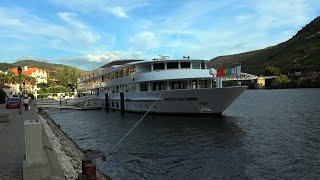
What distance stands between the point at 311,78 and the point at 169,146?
486 ft

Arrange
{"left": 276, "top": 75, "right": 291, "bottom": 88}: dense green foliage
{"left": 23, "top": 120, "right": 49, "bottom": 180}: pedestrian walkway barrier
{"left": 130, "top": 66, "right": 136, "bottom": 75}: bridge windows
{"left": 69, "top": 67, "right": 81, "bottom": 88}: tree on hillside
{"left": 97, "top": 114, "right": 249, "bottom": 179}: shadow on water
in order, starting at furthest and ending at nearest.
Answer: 1. {"left": 69, "top": 67, "right": 81, "bottom": 88}: tree on hillside
2. {"left": 276, "top": 75, "right": 291, "bottom": 88}: dense green foliage
3. {"left": 130, "top": 66, "right": 136, "bottom": 75}: bridge windows
4. {"left": 97, "top": 114, "right": 249, "bottom": 179}: shadow on water
5. {"left": 23, "top": 120, "right": 49, "bottom": 180}: pedestrian walkway barrier

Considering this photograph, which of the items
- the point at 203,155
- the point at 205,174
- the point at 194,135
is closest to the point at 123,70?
the point at 194,135

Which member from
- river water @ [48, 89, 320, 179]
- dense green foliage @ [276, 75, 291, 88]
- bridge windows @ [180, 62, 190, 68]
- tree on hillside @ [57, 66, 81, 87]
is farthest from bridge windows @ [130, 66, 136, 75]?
dense green foliage @ [276, 75, 291, 88]

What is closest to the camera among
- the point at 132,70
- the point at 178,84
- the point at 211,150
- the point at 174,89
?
the point at 211,150

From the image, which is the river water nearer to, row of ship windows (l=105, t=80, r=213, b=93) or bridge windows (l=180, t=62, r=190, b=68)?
row of ship windows (l=105, t=80, r=213, b=93)

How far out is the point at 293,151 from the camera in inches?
702

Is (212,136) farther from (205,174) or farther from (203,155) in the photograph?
(205,174)

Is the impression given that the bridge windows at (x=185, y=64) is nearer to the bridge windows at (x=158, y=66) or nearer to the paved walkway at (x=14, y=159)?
the bridge windows at (x=158, y=66)

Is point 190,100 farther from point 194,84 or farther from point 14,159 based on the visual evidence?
point 14,159

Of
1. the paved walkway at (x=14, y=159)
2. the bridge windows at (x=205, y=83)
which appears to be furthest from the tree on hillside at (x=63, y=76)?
the paved walkway at (x=14, y=159)

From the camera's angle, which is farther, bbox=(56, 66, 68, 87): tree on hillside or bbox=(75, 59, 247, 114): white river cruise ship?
bbox=(56, 66, 68, 87): tree on hillside

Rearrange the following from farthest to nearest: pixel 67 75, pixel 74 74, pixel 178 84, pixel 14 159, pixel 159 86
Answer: pixel 67 75 → pixel 74 74 → pixel 159 86 → pixel 178 84 → pixel 14 159

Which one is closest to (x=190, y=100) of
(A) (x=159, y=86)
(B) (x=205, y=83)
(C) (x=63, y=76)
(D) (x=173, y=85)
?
(D) (x=173, y=85)

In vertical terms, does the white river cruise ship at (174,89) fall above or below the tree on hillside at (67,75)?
below
